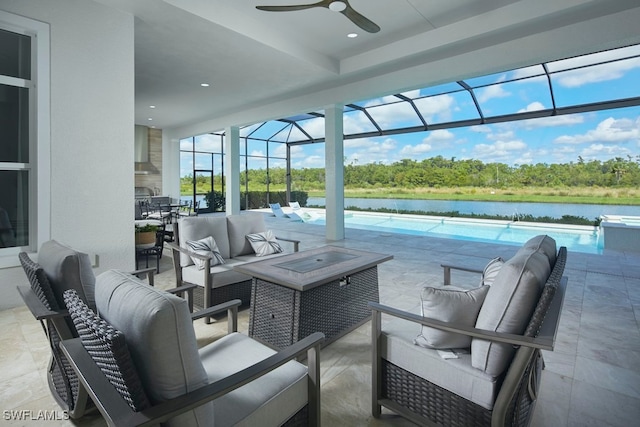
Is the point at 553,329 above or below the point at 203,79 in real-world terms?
below

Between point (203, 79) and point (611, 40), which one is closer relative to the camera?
point (611, 40)

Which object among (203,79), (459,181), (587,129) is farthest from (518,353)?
(459,181)

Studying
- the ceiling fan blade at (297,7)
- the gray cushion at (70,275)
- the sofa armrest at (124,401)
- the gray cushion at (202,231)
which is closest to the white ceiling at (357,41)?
the ceiling fan blade at (297,7)

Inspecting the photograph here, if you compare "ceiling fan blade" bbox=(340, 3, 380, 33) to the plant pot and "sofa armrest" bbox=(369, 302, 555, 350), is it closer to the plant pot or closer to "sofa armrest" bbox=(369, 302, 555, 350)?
"sofa armrest" bbox=(369, 302, 555, 350)

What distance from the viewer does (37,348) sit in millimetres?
2586

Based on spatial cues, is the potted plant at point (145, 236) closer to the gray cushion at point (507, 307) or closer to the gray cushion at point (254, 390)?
the gray cushion at point (254, 390)

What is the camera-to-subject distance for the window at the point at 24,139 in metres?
3.31

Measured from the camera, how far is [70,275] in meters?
1.64

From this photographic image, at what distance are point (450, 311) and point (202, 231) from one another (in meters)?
2.72

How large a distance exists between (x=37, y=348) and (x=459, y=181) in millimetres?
11299

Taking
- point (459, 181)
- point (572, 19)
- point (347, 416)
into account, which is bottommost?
point (347, 416)

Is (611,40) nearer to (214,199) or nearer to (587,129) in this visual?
(587,129)

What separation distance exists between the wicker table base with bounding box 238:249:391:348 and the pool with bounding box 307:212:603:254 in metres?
5.80

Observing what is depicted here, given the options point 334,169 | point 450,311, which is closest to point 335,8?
point 450,311
